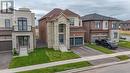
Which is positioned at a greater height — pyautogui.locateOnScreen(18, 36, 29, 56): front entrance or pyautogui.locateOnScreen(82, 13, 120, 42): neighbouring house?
pyautogui.locateOnScreen(82, 13, 120, 42): neighbouring house

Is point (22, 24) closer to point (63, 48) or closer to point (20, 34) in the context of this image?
point (20, 34)

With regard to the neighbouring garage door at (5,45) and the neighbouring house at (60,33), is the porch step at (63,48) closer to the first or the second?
the neighbouring house at (60,33)

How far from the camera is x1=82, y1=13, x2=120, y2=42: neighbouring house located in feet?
142

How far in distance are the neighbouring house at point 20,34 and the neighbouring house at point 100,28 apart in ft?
48.7

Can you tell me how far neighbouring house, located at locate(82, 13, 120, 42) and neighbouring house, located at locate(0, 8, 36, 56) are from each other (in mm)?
14849

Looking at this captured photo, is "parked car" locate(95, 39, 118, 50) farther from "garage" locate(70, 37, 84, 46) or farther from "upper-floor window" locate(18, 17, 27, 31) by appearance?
"upper-floor window" locate(18, 17, 27, 31)

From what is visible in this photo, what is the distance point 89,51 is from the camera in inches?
1342

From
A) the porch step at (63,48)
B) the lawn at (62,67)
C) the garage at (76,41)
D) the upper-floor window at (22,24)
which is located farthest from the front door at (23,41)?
the lawn at (62,67)

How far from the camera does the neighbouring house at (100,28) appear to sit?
43.4m

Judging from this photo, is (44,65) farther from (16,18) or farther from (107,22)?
(107,22)

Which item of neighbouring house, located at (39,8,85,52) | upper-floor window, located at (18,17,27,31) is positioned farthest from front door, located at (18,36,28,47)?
neighbouring house, located at (39,8,85,52)

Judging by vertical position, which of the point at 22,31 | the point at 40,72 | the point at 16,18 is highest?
the point at 16,18

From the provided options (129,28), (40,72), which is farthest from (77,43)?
(129,28)

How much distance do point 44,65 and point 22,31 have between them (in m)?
10.4
